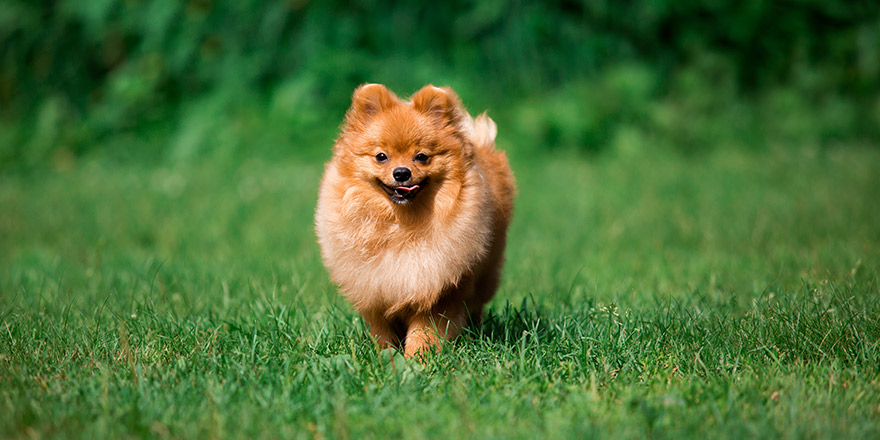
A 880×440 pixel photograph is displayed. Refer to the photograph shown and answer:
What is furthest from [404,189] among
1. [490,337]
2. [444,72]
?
[444,72]

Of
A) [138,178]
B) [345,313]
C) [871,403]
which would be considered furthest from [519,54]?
[871,403]

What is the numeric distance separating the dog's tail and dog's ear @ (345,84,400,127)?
2.24 ft

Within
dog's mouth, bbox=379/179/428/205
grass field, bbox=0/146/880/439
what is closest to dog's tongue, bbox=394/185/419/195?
dog's mouth, bbox=379/179/428/205

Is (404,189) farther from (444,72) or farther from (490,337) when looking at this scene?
(444,72)

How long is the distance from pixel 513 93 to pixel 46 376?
24.0 ft

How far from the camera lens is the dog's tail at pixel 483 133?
3.65 meters

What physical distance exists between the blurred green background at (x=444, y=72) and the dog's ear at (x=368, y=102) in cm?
565

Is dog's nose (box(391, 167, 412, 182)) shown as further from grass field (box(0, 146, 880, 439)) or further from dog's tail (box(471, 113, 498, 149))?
dog's tail (box(471, 113, 498, 149))

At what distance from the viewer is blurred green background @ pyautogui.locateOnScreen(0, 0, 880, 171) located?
898 centimetres

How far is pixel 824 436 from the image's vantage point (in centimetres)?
228

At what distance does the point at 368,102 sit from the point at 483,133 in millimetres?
851

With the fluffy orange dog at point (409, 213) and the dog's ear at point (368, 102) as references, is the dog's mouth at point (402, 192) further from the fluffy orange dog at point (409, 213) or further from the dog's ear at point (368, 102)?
the dog's ear at point (368, 102)

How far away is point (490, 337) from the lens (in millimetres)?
3322

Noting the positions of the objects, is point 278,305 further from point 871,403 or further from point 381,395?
point 871,403
